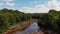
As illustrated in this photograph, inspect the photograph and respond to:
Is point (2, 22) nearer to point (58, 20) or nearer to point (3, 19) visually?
point (3, 19)

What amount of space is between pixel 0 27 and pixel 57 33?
1401 centimetres

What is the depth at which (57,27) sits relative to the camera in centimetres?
3073

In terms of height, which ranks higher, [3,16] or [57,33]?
[3,16]

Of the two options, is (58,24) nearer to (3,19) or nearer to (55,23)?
(55,23)

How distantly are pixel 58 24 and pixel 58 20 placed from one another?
79 cm

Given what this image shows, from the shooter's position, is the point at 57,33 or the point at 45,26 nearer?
the point at 57,33

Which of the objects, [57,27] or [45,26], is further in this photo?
[45,26]

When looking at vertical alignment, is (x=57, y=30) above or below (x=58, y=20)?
below

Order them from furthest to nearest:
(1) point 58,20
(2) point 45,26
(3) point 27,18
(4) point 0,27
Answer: (3) point 27,18
(2) point 45,26
(4) point 0,27
(1) point 58,20

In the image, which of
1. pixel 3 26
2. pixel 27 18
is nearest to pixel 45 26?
pixel 3 26

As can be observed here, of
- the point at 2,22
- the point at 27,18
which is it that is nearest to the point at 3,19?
the point at 2,22

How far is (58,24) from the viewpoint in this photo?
30703mm

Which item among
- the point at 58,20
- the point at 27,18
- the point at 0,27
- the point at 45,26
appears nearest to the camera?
the point at 58,20

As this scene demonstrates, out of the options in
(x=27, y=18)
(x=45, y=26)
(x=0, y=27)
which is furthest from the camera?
(x=27, y=18)
